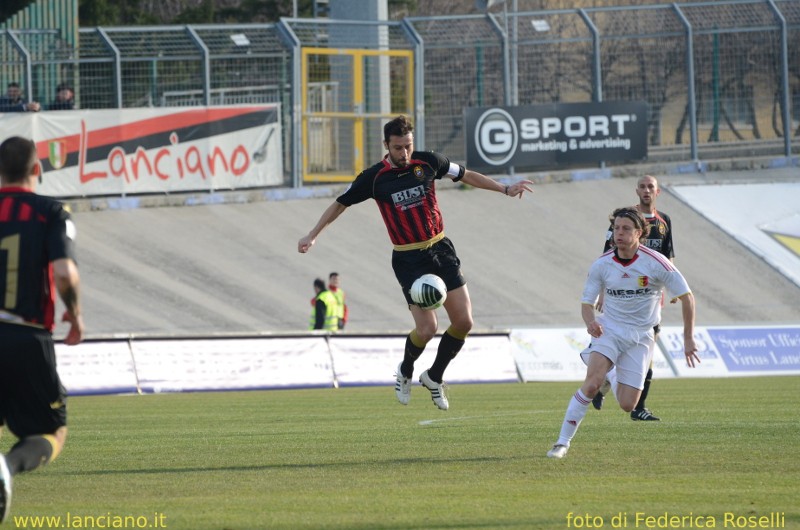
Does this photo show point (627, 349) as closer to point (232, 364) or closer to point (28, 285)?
point (28, 285)

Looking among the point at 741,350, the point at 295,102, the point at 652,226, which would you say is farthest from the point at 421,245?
the point at 295,102

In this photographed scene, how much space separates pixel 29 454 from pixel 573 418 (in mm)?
→ 4310

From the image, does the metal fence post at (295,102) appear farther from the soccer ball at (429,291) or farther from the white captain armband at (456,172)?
the soccer ball at (429,291)

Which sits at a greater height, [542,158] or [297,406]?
[542,158]

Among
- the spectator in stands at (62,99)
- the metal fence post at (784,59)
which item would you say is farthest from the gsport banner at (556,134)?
the spectator in stands at (62,99)

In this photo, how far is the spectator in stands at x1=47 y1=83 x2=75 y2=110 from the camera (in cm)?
2608

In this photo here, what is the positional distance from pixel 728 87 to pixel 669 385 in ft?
43.6

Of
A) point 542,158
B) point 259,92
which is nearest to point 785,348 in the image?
point 542,158

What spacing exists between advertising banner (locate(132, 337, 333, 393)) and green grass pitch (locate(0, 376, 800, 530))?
4.23 m

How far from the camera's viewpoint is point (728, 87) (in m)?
30.2

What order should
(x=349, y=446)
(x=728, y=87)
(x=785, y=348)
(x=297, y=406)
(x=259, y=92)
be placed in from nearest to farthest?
(x=349, y=446) → (x=297, y=406) → (x=785, y=348) → (x=259, y=92) → (x=728, y=87)

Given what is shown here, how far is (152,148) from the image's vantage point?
1061 inches

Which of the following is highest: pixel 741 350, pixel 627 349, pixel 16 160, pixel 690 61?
pixel 690 61

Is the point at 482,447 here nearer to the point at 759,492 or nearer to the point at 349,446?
the point at 349,446
